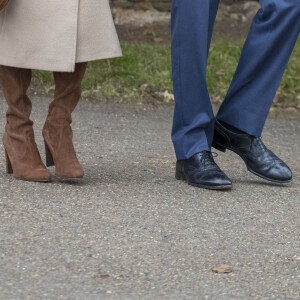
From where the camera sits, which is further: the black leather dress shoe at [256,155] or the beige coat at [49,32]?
the black leather dress shoe at [256,155]

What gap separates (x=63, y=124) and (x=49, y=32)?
385 millimetres

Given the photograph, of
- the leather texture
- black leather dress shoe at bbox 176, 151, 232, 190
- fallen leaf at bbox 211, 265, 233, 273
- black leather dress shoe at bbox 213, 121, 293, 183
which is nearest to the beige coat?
the leather texture

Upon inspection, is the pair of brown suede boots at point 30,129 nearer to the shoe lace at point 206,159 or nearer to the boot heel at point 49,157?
the boot heel at point 49,157

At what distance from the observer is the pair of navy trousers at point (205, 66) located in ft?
10.3

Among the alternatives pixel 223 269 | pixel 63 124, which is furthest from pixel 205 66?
pixel 223 269

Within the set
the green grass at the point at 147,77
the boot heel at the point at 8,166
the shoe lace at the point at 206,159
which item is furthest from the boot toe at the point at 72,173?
the green grass at the point at 147,77

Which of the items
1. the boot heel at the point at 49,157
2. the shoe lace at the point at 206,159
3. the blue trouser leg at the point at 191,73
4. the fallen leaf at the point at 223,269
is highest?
the blue trouser leg at the point at 191,73

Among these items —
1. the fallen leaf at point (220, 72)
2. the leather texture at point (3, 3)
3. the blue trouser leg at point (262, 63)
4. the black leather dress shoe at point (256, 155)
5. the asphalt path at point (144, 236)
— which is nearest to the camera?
the asphalt path at point (144, 236)

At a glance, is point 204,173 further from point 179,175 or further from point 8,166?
point 8,166

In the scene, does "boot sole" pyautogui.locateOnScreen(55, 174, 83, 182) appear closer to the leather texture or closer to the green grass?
the leather texture

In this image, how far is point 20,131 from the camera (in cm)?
310

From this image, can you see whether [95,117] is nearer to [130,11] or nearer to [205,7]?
[205,7]

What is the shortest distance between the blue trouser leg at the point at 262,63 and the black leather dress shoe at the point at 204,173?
0.76 ft

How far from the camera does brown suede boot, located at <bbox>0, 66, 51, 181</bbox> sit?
306 cm
